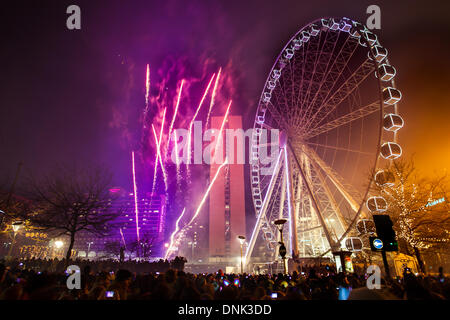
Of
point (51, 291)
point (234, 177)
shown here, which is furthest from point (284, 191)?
point (234, 177)

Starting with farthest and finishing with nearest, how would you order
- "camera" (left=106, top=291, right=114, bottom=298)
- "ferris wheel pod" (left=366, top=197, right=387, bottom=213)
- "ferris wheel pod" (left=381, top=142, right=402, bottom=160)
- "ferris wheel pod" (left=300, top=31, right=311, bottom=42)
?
"ferris wheel pod" (left=300, top=31, right=311, bottom=42) < "ferris wheel pod" (left=366, top=197, right=387, bottom=213) < "ferris wheel pod" (left=381, top=142, right=402, bottom=160) < "camera" (left=106, top=291, right=114, bottom=298)

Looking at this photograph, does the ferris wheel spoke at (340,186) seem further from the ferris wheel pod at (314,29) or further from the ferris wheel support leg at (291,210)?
the ferris wheel pod at (314,29)

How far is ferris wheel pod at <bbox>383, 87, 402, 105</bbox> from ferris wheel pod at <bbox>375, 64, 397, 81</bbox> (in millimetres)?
885

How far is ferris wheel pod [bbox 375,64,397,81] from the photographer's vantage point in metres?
19.4

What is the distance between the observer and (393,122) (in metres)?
18.3

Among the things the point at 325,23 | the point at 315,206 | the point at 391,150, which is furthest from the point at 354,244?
the point at 325,23

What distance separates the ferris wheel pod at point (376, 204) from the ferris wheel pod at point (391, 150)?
3166 mm

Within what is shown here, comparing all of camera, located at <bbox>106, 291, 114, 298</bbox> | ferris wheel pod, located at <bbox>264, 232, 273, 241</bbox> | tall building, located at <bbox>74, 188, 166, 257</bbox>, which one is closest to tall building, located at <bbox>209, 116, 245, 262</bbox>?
tall building, located at <bbox>74, 188, 166, 257</bbox>

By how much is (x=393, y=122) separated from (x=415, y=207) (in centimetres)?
853

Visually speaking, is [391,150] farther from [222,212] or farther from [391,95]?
[222,212]

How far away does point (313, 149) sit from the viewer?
28.0 meters

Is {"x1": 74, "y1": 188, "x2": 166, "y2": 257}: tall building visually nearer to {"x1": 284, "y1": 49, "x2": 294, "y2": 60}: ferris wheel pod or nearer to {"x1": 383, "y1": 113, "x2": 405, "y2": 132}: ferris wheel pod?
{"x1": 284, "y1": 49, "x2": 294, "y2": 60}: ferris wheel pod

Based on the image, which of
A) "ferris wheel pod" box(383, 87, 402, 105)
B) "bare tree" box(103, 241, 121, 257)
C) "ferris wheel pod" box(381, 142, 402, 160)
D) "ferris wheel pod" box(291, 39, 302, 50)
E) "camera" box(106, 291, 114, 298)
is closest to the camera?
"camera" box(106, 291, 114, 298)

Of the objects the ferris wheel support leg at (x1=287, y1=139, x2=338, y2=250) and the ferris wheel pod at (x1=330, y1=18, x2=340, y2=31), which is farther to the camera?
the ferris wheel pod at (x1=330, y1=18, x2=340, y2=31)
